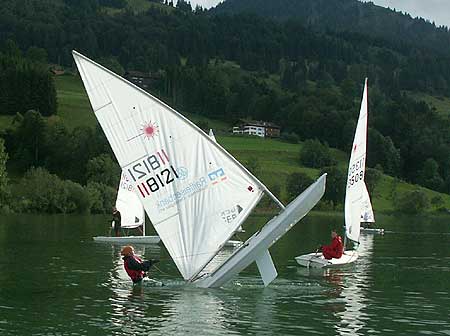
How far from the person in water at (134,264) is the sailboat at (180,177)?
219 cm

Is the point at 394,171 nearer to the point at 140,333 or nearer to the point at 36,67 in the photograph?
the point at 36,67

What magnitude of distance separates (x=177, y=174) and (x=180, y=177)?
15 cm

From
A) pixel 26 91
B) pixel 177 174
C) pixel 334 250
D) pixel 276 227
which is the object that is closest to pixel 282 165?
pixel 26 91

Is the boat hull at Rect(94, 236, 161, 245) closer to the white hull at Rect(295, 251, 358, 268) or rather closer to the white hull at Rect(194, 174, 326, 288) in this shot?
the white hull at Rect(295, 251, 358, 268)

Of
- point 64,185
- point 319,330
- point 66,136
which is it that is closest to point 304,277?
point 319,330

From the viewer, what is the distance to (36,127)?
490 feet

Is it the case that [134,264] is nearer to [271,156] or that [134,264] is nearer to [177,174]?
[177,174]

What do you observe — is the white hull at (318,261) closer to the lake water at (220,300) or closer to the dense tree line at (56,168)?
the lake water at (220,300)

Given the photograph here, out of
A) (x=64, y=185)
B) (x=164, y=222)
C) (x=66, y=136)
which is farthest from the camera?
(x=66, y=136)

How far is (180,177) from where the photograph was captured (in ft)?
92.3

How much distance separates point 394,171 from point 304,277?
479 ft

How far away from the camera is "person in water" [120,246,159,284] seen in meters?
30.0

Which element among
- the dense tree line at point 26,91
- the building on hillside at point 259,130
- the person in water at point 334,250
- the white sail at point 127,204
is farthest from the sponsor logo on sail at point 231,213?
the building on hillside at point 259,130

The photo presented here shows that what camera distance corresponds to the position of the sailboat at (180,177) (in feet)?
90.8
